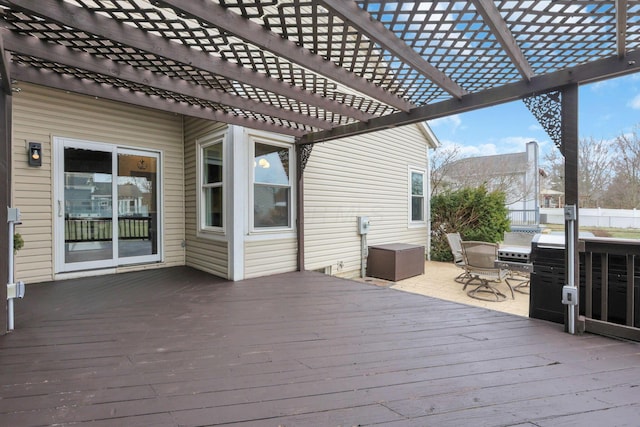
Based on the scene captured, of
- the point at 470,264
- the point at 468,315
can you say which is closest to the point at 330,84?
the point at 468,315

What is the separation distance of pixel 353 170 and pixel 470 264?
286cm

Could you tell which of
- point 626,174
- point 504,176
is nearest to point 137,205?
point 626,174

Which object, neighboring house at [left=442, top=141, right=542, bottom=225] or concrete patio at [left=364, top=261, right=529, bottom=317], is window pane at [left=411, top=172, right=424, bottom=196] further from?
neighboring house at [left=442, top=141, right=542, bottom=225]

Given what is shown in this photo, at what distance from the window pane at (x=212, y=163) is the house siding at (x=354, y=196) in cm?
150

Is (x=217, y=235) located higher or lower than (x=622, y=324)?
higher

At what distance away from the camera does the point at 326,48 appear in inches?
92.4

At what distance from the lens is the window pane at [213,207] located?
4.83 meters

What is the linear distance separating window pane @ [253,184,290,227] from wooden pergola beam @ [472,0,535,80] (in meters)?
3.55

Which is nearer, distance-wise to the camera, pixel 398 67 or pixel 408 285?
pixel 398 67

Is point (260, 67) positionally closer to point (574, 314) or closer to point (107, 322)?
point (107, 322)

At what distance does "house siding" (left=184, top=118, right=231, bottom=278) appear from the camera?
478cm

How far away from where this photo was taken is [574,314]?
2.68 metres

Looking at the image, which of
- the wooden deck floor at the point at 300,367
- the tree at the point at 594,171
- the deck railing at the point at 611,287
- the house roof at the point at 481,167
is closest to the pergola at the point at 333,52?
the deck railing at the point at 611,287

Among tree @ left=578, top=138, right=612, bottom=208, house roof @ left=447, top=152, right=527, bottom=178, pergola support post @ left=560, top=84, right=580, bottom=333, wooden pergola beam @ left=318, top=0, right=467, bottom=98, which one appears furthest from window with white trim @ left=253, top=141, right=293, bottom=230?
house roof @ left=447, top=152, right=527, bottom=178
